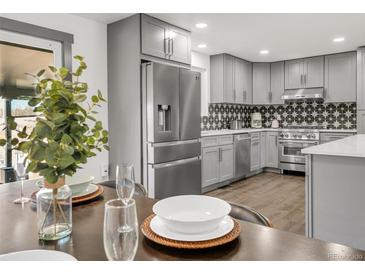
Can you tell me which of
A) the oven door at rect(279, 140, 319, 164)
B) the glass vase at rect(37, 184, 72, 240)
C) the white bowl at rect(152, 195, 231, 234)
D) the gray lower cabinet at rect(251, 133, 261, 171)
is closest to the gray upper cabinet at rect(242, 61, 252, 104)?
the gray lower cabinet at rect(251, 133, 261, 171)

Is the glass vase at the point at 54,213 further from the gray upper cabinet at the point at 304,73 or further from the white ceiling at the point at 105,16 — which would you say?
the gray upper cabinet at the point at 304,73

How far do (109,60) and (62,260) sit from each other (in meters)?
3.20

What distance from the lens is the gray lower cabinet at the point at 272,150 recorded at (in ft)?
19.0

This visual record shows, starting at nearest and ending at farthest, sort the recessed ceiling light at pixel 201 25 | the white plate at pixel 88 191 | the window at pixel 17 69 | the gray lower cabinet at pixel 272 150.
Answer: the white plate at pixel 88 191 < the window at pixel 17 69 < the recessed ceiling light at pixel 201 25 < the gray lower cabinet at pixel 272 150

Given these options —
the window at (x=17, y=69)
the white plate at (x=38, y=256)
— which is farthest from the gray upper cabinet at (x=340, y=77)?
the white plate at (x=38, y=256)

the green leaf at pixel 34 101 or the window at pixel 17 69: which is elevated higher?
the window at pixel 17 69

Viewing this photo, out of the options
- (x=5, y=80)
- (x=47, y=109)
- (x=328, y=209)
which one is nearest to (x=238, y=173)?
(x=328, y=209)

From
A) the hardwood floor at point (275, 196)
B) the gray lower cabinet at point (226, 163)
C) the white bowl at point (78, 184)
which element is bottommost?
the hardwood floor at point (275, 196)

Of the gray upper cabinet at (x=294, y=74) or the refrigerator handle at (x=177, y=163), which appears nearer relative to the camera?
the refrigerator handle at (x=177, y=163)

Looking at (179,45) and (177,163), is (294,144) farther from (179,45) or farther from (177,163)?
(179,45)

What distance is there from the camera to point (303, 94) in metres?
5.52

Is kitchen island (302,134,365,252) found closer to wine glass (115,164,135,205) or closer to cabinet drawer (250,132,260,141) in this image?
wine glass (115,164,135,205)

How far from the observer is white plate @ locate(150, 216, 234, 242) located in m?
0.85
